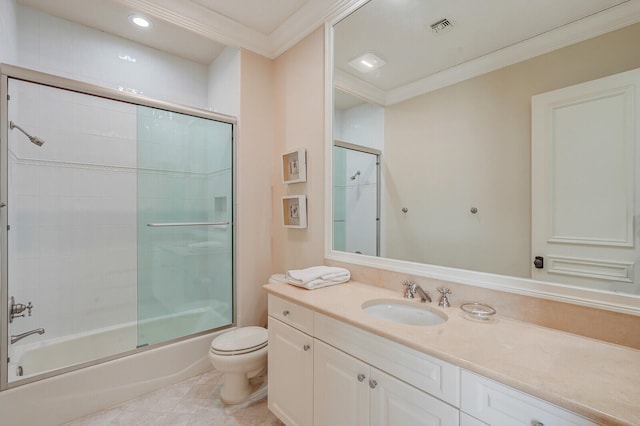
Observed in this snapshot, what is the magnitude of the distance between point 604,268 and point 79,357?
3.05 m

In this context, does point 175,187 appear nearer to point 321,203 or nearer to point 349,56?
point 321,203

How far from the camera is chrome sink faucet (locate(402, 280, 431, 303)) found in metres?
1.34

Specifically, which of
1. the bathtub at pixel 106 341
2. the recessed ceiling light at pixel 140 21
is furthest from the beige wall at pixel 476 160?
the recessed ceiling light at pixel 140 21

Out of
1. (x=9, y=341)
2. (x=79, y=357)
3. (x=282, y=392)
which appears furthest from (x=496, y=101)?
(x=79, y=357)

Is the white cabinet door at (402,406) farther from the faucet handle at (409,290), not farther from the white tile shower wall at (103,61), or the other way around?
the white tile shower wall at (103,61)

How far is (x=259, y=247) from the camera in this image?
8.00ft

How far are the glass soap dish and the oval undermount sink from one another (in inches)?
5.0

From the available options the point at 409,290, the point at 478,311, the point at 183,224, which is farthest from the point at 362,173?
the point at 183,224

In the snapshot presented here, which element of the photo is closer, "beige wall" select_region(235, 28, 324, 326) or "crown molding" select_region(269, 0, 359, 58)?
"crown molding" select_region(269, 0, 359, 58)

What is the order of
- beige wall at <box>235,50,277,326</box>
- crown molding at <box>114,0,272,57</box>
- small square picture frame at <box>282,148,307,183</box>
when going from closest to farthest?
crown molding at <box>114,0,272,57</box> → small square picture frame at <box>282,148,307,183</box> → beige wall at <box>235,50,277,326</box>

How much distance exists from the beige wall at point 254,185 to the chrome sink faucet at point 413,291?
4.56 feet

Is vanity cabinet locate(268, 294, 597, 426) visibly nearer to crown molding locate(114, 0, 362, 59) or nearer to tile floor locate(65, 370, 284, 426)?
tile floor locate(65, 370, 284, 426)

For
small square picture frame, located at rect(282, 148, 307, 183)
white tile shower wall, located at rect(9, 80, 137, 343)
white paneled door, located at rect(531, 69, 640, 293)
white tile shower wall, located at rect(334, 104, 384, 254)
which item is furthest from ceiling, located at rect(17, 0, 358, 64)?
white paneled door, located at rect(531, 69, 640, 293)

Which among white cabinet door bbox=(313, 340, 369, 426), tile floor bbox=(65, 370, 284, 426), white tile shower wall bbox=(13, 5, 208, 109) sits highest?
white tile shower wall bbox=(13, 5, 208, 109)
